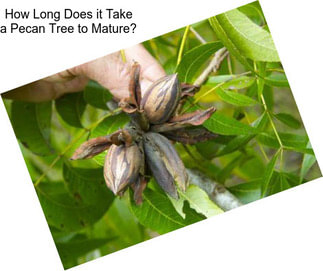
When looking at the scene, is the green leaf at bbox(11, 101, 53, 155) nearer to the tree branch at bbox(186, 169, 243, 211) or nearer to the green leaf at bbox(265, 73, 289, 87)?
the tree branch at bbox(186, 169, 243, 211)

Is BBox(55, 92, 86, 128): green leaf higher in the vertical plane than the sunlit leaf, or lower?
higher

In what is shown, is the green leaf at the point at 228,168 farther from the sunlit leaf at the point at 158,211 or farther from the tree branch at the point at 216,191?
the sunlit leaf at the point at 158,211

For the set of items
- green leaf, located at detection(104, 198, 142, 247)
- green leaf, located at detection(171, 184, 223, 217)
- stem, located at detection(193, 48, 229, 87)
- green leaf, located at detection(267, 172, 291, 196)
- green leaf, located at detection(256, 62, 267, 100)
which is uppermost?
stem, located at detection(193, 48, 229, 87)

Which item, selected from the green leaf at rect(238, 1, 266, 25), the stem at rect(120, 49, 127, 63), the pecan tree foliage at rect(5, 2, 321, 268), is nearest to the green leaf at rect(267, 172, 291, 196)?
the pecan tree foliage at rect(5, 2, 321, 268)

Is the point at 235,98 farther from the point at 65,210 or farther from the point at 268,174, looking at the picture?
the point at 65,210

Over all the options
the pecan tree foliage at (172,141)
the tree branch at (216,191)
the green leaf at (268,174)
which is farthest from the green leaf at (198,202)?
the green leaf at (268,174)

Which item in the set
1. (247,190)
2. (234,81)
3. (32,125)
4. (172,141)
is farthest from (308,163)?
(32,125)

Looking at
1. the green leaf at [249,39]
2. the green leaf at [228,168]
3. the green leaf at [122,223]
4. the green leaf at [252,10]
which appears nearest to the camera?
the green leaf at [249,39]
